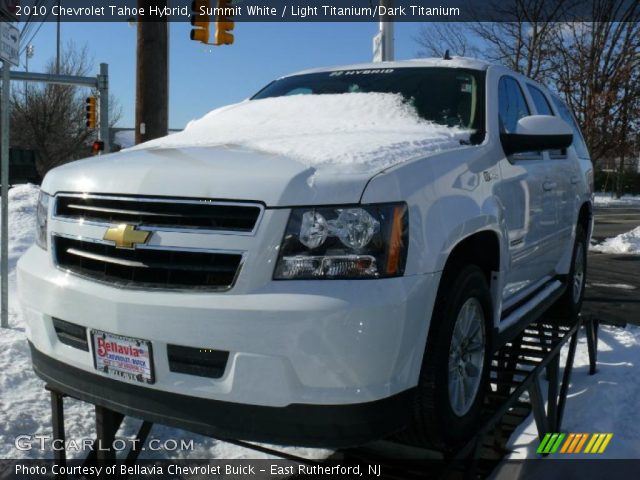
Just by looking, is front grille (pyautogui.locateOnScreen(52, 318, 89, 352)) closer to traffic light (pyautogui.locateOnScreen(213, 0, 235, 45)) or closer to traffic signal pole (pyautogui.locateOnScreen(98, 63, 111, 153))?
traffic light (pyautogui.locateOnScreen(213, 0, 235, 45))

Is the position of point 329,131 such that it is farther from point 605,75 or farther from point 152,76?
point 605,75

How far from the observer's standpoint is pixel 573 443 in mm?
3379

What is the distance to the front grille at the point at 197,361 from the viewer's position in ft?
6.91

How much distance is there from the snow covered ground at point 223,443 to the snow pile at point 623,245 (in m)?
8.35

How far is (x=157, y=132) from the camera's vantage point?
7.94m

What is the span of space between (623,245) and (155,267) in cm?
1244

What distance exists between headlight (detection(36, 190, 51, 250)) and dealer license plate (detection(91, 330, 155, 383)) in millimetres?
604

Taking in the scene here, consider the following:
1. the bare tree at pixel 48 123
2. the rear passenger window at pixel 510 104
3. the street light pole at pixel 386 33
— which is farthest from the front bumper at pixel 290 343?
the bare tree at pixel 48 123

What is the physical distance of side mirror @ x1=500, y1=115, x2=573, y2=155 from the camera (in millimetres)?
3174

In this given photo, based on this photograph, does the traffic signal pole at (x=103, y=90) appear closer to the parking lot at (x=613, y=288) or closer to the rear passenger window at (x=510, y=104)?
the parking lot at (x=613, y=288)

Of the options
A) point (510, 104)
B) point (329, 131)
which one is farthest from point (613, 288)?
point (329, 131)

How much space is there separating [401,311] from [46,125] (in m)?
32.2

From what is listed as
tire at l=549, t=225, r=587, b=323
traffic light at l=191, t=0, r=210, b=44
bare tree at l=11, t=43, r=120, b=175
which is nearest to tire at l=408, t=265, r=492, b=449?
tire at l=549, t=225, r=587, b=323

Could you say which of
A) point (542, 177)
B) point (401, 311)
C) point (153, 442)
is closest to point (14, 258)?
point (153, 442)
